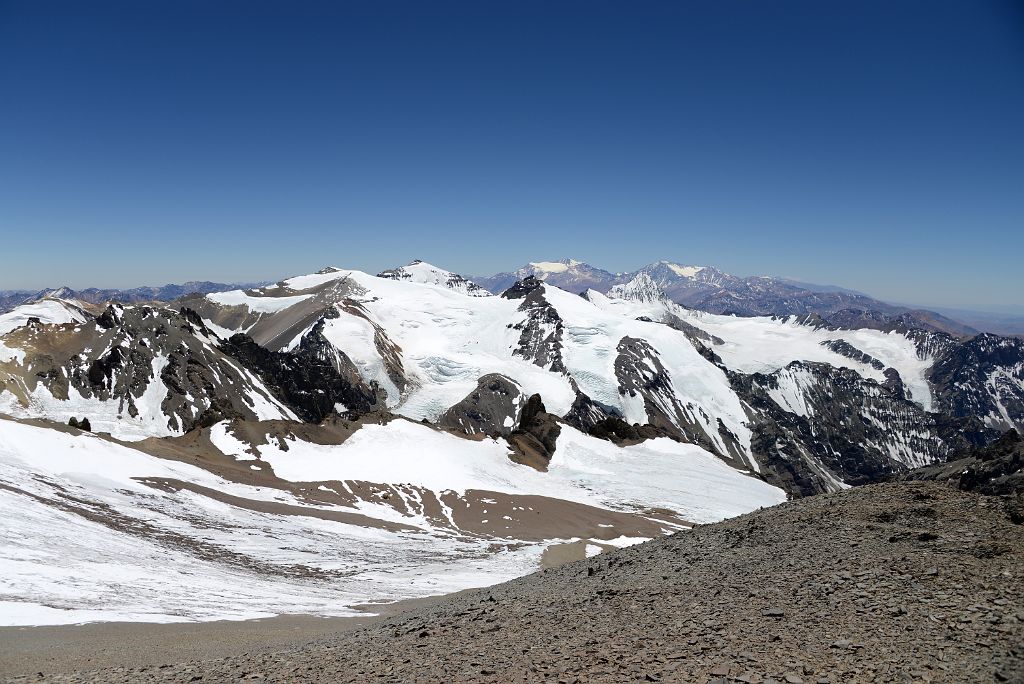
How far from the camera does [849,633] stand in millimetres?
11711

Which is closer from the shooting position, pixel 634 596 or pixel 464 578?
pixel 634 596

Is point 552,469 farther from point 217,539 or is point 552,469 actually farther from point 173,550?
point 173,550

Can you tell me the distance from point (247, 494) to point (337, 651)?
50.6m

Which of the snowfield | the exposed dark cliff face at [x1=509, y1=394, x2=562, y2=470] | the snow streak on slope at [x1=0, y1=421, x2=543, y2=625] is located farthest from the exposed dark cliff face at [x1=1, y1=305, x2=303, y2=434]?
the snow streak on slope at [x1=0, y1=421, x2=543, y2=625]

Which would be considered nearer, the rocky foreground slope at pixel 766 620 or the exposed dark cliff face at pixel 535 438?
the rocky foreground slope at pixel 766 620

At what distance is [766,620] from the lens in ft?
42.9

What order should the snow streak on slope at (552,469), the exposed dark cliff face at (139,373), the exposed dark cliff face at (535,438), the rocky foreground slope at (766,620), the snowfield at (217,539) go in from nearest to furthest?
1. the rocky foreground slope at (766,620)
2. the snowfield at (217,539)
3. the snow streak on slope at (552,469)
4. the exposed dark cliff face at (535,438)
5. the exposed dark cliff face at (139,373)

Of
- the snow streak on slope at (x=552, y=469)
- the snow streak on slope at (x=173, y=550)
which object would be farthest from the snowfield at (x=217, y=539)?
the snow streak on slope at (x=552, y=469)

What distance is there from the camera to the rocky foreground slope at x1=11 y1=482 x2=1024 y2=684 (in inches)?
423

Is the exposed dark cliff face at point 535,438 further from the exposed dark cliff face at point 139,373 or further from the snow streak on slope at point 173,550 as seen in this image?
the exposed dark cliff face at point 139,373

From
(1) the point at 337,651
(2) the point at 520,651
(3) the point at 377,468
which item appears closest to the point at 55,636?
(1) the point at 337,651

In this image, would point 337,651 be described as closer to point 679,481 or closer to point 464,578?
point 464,578

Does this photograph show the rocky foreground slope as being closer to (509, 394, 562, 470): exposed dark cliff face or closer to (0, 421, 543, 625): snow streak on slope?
(0, 421, 543, 625): snow streak on slope

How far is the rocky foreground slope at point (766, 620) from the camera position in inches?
423
